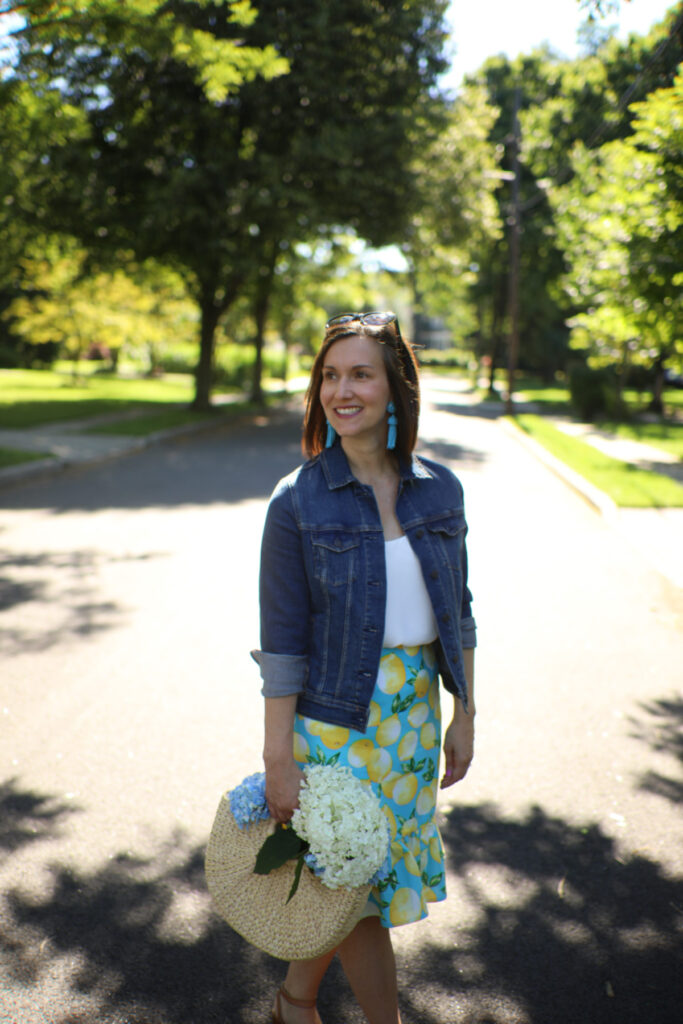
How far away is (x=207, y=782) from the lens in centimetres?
393

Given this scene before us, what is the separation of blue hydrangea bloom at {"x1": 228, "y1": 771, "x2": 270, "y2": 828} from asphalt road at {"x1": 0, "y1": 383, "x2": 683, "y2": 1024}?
802mm

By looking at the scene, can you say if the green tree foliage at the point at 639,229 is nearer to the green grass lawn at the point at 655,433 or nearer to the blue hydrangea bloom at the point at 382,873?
the green grass lawn at the point at 655,433

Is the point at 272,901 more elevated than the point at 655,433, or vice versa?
the point at 272,901

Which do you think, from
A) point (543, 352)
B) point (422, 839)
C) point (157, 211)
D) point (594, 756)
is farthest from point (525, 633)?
point (543, 352)

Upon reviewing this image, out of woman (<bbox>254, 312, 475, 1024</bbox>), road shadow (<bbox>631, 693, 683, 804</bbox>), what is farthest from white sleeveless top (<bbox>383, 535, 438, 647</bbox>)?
road shadow (<bbox>631, 693, 683, 804</bbox>)

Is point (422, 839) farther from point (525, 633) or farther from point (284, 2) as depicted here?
point (284, 2)

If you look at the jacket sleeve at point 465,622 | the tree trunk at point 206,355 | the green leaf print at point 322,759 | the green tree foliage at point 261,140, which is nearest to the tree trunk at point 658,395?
the green tree foliage at point 261,140

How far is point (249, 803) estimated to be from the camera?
7.11 feet

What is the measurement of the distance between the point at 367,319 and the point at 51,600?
4.90 meters

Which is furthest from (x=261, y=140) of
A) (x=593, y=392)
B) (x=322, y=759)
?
(x=322, y=759)

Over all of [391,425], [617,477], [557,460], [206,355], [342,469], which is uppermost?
[391,425]

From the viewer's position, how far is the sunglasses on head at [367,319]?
227 cm

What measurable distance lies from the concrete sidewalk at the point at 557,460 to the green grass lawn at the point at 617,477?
0.20 meters

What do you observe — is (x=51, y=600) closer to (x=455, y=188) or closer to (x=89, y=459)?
(x=89, y=459)
